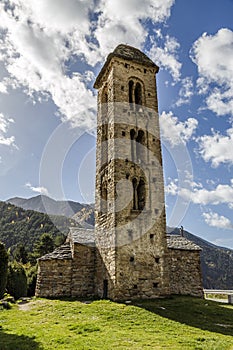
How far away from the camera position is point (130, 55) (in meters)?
21.0

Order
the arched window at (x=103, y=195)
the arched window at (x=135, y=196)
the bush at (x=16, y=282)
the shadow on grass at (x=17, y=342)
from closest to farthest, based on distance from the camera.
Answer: the shadow on grass at (x=17, y=342)
the arched window at (x=135, y=196)
the arched window at (x=103, y=195)
the bush at (x=16, y=282)

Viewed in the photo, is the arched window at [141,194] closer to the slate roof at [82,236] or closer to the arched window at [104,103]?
the slate roof at [82,236]

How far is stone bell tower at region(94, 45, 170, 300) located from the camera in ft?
50.9

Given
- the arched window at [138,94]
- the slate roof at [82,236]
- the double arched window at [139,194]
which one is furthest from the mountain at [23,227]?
the double arched window at [139,194]

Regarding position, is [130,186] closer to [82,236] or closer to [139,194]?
[139,194]

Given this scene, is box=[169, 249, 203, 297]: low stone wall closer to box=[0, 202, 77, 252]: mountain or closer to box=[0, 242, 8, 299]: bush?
box=[0, 242, 8, 299]: bush

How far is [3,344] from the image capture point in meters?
7.71

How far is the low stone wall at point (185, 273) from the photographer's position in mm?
19967

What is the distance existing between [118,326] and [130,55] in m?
18.1

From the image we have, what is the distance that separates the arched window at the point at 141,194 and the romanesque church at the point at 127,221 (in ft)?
0.04

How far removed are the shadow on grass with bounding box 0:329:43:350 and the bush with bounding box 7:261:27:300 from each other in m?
11.0

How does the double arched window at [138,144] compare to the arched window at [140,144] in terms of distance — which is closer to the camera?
the double arched window at [138,144]

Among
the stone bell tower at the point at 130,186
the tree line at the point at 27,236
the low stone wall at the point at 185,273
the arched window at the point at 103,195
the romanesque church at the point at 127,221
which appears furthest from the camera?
the tree line at the point at 27,236

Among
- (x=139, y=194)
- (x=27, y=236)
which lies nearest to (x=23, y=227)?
(x=27, y=236)
